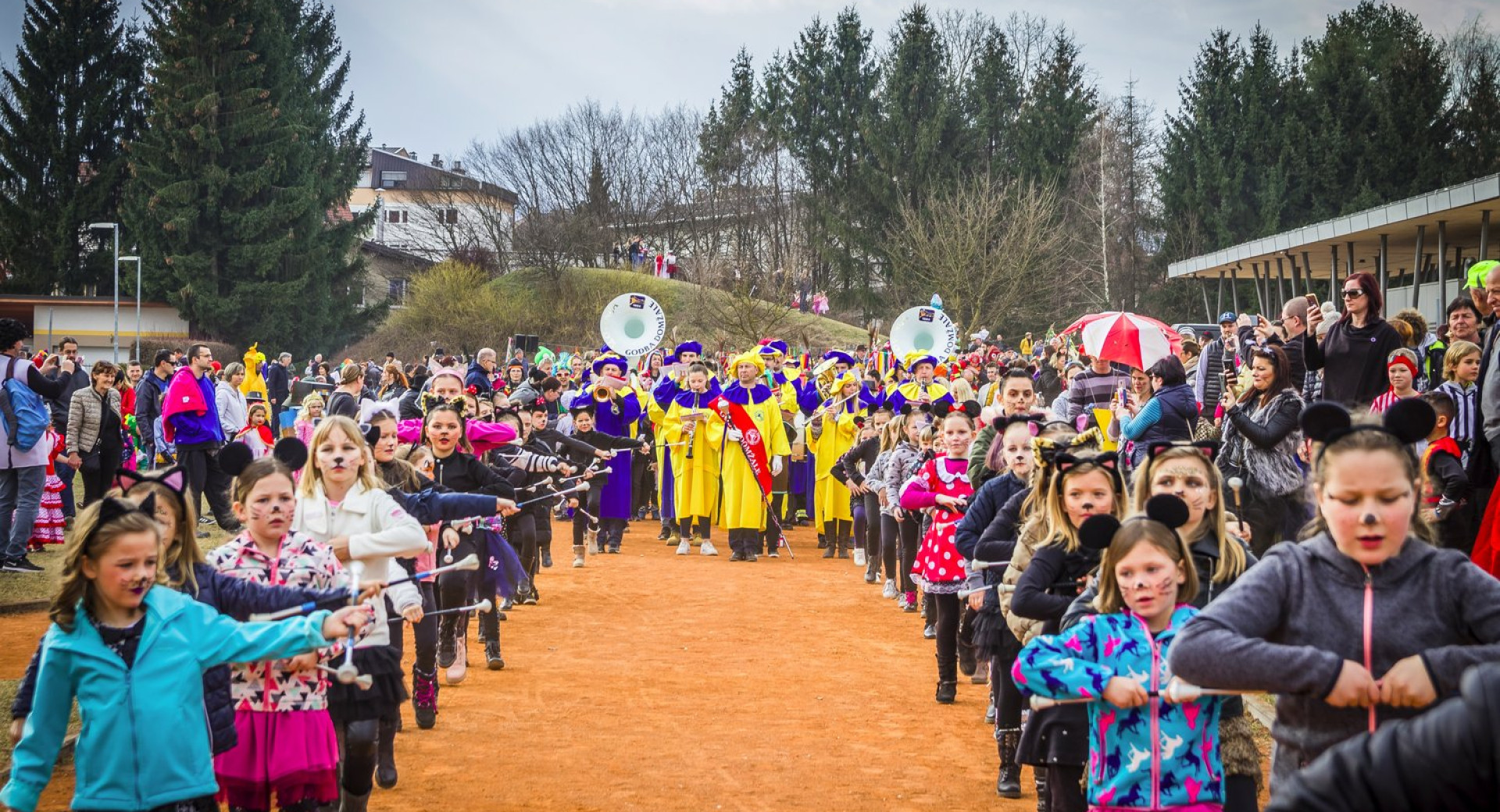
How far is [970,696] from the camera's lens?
9148 millimetres

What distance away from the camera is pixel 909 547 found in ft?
40.7

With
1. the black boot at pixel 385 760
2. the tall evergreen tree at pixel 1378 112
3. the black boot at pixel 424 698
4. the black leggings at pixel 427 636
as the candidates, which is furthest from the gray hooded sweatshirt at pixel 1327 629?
the tall evergreen tree at pixel 1378 112

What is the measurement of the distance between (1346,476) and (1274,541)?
6572 millimetres

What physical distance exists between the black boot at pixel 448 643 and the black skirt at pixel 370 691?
3545 mm

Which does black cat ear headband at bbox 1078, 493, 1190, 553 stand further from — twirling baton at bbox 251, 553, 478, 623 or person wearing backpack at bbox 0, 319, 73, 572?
person wearing backpack at bbox 0, 319, 73, 572

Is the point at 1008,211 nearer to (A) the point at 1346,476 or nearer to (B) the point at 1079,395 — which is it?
(B) the point at 1079,395

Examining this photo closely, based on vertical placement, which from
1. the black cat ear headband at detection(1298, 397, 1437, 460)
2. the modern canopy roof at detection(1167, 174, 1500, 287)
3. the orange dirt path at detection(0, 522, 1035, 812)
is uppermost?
the modern canopy roof at detection(1167, 174, 1500, 287)

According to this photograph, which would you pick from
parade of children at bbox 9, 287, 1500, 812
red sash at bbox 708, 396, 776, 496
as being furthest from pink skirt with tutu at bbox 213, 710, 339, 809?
red sash at bbox 708, 396, 776, 496

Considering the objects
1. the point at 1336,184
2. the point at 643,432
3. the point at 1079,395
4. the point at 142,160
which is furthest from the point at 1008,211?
the point at 1079,395

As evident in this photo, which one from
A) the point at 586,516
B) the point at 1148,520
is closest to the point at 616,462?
the point at 586,516

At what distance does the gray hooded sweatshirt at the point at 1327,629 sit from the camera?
306 centimetres

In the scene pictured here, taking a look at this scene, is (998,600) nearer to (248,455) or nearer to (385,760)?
(385,760)

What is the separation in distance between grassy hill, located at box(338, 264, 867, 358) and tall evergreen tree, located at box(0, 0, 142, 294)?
10495 mm

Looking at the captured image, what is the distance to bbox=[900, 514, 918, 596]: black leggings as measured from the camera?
12.1m
